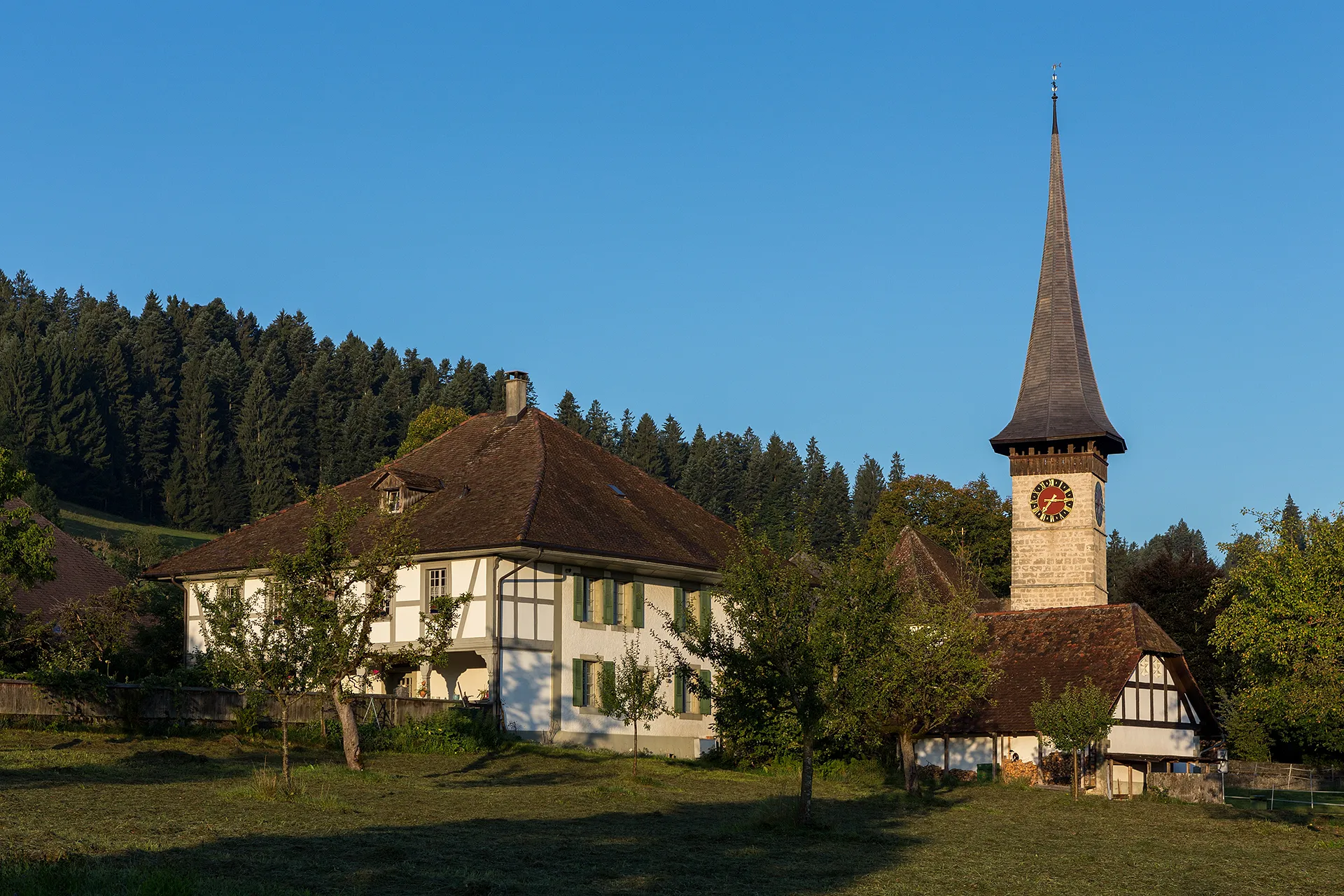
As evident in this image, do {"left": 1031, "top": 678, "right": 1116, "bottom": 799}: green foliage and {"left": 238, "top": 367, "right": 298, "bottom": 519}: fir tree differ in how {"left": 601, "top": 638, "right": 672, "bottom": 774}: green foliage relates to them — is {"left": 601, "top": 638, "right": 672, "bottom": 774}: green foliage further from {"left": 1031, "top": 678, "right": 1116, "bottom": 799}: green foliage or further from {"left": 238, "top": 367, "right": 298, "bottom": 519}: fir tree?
{"left": 238, "top": 367, "right": 298, "bottom": 519}: fir tree

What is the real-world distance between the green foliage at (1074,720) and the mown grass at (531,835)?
11.1ft

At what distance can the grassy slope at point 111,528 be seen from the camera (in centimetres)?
9719

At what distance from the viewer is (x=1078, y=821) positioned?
30.9 metres

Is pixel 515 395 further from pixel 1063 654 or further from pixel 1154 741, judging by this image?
pixel 1154 741

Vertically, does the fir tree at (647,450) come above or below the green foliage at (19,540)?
above

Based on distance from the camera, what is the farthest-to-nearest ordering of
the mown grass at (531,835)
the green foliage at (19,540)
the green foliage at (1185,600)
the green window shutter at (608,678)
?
1. the green foliage at (1185,600)
2. the green window shutter at (608,678)
3. the green foliage at (19,540)
4. the mown grass at (531,835)

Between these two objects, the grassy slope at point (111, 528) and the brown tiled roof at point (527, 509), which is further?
the grassy slope at point (111, 528)

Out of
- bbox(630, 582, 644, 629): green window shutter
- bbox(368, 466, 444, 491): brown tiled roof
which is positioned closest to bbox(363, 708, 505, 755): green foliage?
bbox(630, 582, 644, 629): green window shutter

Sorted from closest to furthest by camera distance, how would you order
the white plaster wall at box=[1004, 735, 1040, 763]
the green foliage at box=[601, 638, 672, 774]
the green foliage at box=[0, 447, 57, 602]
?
the green foliage at box=[0, 447, 57, 602]
the green foliage at box=[601, 638, 672, 774]
the white plaster wall at box=[1004, 735, 1040, 763]

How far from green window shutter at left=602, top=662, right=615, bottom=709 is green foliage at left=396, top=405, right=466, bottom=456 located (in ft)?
143

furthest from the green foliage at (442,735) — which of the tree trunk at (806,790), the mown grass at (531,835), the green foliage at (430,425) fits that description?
the green foliage at (430,425)

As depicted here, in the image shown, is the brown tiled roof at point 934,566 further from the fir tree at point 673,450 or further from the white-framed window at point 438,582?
the fir tree at point 673,450

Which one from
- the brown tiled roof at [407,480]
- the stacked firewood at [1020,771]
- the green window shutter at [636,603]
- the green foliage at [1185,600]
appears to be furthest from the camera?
the green foliage at [1185,600]

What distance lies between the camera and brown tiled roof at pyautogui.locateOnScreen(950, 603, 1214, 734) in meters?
44.2
